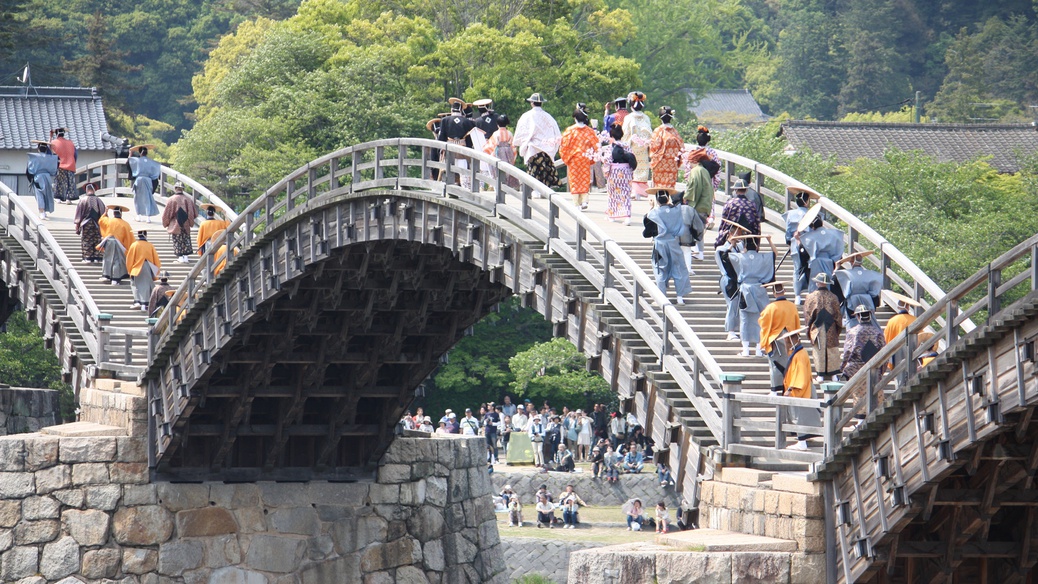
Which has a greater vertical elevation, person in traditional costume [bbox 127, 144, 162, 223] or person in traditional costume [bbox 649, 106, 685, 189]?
person in traditional costume [bbox 127, 144, 162, 223]

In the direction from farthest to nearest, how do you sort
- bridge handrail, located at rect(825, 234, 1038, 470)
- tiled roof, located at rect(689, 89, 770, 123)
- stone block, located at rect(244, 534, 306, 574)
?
1. tiled roof, located at rect(689, 89, 770, 123)
2. stone block, located at rect(244, 534, 306, 574)
3. bridge handrail, located at rect(825, 234, 1038, 470)

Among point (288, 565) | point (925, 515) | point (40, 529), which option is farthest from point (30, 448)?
point (925, 515)

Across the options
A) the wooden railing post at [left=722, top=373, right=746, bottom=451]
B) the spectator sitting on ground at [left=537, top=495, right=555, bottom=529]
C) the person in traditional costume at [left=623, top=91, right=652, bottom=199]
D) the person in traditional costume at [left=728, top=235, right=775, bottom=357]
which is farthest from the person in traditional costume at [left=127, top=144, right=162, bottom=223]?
the wooden railing post at [left=722, top=373, right=746, bottom=451]

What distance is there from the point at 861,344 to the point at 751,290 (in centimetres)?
158

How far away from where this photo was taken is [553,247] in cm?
1836

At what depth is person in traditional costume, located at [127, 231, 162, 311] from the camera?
1098 inches

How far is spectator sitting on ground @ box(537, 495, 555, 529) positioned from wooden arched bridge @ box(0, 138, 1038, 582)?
448 centimetres

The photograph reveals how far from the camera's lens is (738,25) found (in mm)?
74875

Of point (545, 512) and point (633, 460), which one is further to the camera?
point (633, 460)

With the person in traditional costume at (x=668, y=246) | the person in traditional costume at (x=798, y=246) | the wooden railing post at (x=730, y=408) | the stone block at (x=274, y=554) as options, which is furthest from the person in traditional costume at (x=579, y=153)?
the stone block at (x=274, y=554)

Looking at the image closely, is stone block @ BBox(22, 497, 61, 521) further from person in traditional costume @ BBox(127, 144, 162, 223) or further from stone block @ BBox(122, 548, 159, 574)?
person in traditional costume @ BBox(127, 144, 162, 223)

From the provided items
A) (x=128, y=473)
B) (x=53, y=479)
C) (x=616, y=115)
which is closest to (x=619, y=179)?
(x=616, y=115)

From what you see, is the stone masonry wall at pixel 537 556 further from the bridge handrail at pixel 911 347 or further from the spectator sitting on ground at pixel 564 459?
the bridge handrail at pixel 911 347

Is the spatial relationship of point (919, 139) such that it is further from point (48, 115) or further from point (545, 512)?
point (48, 115)
